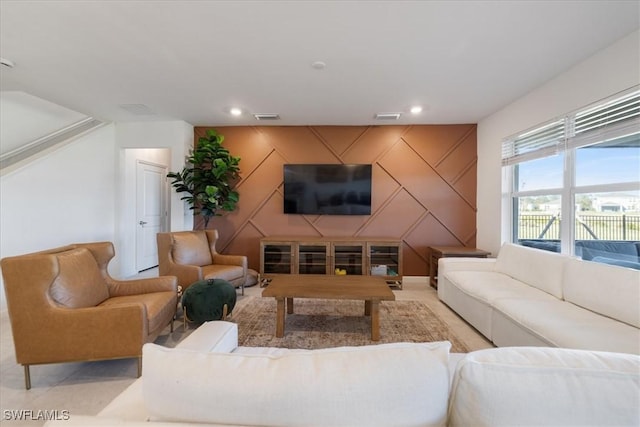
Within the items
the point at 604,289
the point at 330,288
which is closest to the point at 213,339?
the point at 330,288

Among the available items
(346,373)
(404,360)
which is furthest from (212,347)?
(404,360)

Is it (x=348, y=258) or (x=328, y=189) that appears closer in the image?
(x=348, y=258)

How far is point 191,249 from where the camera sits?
11.6 feet

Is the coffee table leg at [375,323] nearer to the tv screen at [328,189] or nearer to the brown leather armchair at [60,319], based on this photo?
the brown leather armchair at [60,319]

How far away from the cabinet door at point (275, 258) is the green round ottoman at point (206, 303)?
1507 mm

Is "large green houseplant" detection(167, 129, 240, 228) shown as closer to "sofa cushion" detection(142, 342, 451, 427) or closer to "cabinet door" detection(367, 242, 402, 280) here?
"cabinet door" detection(367, 242, 402, 280)

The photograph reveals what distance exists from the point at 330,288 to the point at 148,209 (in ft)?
14.0

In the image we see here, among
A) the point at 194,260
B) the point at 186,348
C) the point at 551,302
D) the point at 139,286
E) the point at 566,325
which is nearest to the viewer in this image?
the point at 186,348

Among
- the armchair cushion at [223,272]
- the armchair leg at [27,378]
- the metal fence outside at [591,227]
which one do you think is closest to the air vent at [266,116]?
the armchair cushion at [223,272]

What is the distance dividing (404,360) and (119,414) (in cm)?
82

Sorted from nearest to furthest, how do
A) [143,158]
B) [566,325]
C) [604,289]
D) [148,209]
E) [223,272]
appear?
[566,325] → [604,289] → [223,272] → [143,158] → [148,209]

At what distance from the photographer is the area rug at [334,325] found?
2389 millimetres

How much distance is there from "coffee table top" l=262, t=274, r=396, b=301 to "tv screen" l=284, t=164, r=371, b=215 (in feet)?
5.33

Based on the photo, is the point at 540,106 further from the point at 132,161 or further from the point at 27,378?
the point at 132,161
